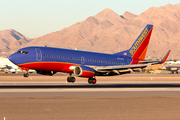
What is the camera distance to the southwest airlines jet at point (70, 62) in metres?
47.1

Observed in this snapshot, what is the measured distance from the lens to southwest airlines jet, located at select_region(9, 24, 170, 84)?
155 feet

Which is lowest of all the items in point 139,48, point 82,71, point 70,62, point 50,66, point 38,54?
point 82,71

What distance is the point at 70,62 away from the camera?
50.8 meters

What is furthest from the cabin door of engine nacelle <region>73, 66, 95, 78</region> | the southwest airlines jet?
engine nacelle <region>73, 66, 95, 78</region>

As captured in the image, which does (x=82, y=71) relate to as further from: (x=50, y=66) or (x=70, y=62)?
(x=50, y=66)

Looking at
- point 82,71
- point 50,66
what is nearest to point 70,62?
point 82,71

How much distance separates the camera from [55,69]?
4931 centimetres

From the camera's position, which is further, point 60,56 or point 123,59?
point 123,59
